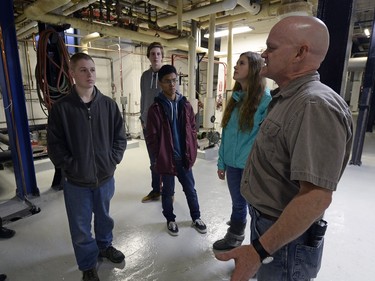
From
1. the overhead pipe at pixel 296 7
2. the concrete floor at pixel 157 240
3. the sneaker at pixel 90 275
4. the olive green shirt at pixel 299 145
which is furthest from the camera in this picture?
the overhead pipe at pixel 296 7

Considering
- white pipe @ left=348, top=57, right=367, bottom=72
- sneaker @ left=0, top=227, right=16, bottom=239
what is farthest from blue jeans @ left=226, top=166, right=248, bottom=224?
white pipe @ left=348, top=57, right=367, bottom=72

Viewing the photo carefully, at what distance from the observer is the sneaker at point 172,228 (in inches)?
84.7

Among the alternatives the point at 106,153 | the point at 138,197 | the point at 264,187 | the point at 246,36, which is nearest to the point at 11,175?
the point at 138,197

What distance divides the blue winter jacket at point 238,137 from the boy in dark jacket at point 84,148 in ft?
2.56

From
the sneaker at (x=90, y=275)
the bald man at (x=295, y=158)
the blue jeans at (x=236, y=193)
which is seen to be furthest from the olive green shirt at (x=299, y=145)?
the sneaker at (x=90, y=275)

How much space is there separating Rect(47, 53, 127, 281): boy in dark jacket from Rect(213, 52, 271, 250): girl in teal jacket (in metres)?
0.79

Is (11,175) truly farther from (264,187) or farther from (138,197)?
(264,187)

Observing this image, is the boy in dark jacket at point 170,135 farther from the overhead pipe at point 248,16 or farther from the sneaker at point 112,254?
the overhead pipe at point 248,16

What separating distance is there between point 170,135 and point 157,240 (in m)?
0.92

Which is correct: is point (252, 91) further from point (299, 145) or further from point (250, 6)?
point (250, 6)

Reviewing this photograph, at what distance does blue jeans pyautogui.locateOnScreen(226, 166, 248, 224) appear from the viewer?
1799 millimetres

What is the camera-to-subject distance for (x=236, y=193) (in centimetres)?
183

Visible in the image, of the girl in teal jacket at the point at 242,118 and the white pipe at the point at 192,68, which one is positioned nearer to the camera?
the girl in teal jacket at the point at 242,118

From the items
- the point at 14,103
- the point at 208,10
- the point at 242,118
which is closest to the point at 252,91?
the point at 242,118
